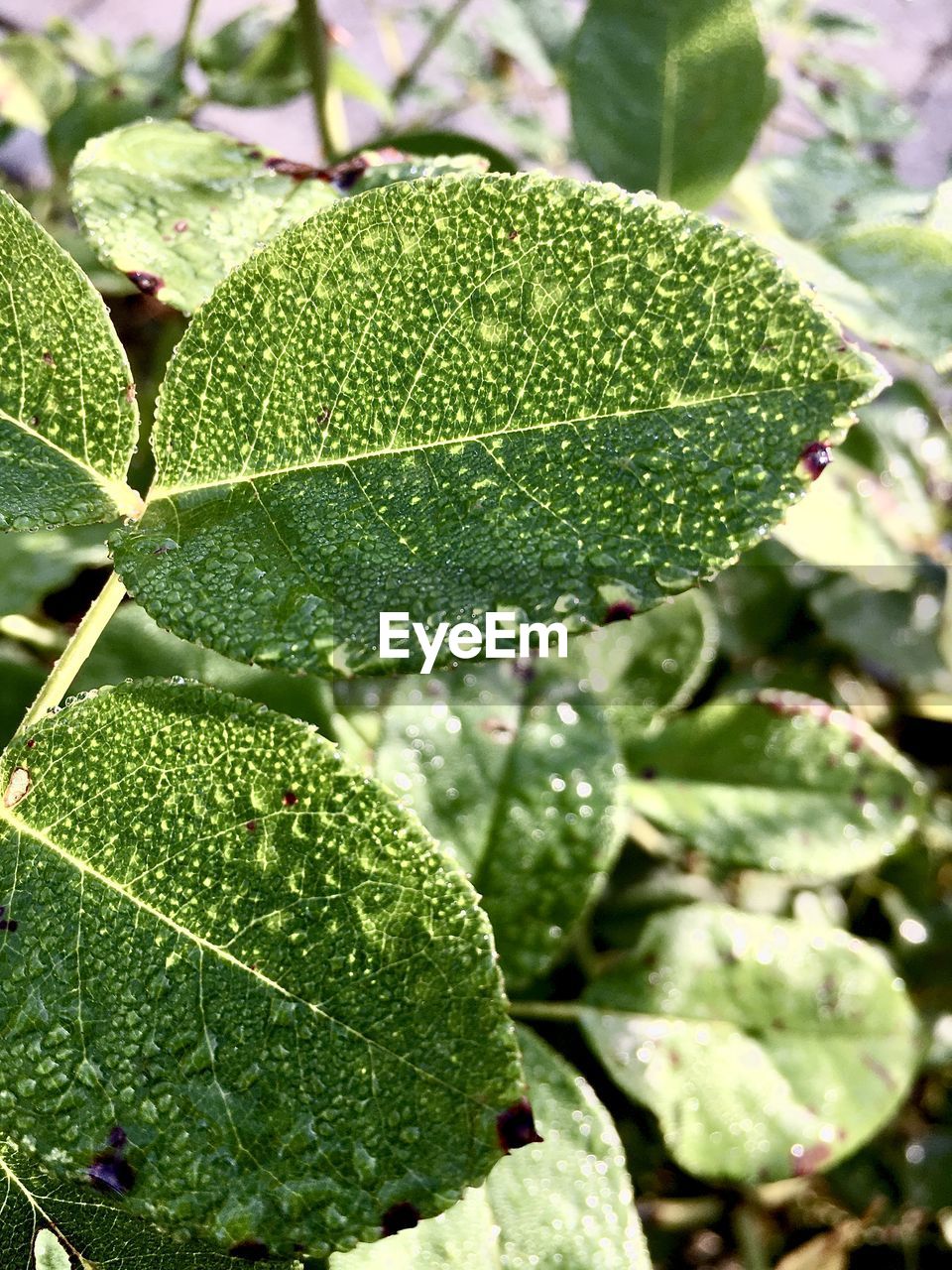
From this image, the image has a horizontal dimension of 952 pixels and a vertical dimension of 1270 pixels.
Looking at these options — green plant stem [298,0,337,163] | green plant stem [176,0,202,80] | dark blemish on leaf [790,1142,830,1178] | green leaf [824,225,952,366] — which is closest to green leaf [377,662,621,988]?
dark blemish on leaf [790,1142,830,1178]

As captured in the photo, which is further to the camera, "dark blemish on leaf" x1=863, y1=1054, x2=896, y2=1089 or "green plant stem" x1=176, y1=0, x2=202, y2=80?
"green plant stem" x1=176, y1=0, x2=202, y2=80

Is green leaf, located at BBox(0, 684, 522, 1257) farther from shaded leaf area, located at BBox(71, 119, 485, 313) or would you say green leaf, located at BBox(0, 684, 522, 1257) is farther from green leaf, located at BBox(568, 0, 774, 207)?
green leaf, located at BBox(568, 0, 774, 207)

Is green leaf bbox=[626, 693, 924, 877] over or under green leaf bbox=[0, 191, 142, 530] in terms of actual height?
under

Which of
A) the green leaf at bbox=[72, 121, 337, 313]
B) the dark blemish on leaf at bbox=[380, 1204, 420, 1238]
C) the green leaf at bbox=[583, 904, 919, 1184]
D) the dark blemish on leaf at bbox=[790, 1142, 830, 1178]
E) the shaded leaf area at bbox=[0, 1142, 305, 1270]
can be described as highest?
the green leaf at bbox=[72, 121, 337, 313]

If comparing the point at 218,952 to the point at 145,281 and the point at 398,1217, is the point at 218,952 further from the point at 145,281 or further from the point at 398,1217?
the point at 145,281

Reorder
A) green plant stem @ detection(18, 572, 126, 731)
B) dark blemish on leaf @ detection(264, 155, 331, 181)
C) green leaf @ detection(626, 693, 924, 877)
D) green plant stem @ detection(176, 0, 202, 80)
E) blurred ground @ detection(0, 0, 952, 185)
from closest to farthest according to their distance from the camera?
green plant stem @ detection(18, 572, 126, 731) → dark blemish on leaf @ detection(264, 155, 331, 181) → green leaf @ detection(626, 693, 924, 877) → green plant stem @ detection(176, 0, 202, 80) → blurred ground @ detection(0, 0, 952, 185)

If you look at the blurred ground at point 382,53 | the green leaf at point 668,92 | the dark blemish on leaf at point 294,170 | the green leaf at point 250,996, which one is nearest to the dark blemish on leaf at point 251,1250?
the green leaf at point 250,996

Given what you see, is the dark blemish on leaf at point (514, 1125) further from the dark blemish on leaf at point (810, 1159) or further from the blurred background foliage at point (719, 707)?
the dark blemish on leaf at point (810, 1159)
